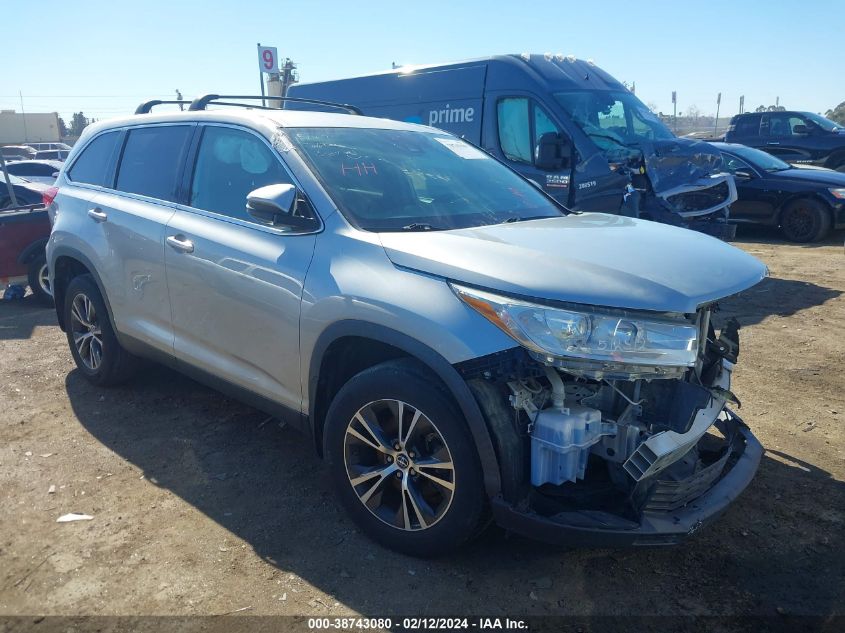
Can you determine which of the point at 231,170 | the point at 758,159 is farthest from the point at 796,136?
the point at 231,170

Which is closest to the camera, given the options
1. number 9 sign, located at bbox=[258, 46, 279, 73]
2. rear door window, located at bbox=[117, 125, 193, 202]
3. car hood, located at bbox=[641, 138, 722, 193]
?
rear door window, located at bbox=[117, 125, 193, 202]

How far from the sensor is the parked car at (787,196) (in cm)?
1084

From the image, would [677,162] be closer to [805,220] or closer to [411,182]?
[805,220]

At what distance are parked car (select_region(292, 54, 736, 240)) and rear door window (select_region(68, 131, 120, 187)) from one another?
4334 millimetres

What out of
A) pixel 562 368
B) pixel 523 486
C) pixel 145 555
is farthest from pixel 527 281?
pixel 145 555

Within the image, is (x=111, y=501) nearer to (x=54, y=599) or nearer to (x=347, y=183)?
(x=54, y=599)

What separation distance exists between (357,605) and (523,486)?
32.1 inches

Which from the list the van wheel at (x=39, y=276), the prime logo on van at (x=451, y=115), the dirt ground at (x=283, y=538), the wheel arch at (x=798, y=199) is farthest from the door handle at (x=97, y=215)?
the wheel arch at (x=798, y=199)

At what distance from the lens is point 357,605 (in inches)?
108

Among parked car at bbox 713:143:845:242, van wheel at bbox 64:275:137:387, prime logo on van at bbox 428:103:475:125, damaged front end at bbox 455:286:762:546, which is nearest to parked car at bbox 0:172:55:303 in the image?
van wheel at bbox 64:275:137:387

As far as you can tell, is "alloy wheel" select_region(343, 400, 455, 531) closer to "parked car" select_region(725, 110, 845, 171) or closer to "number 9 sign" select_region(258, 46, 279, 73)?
"parked car" select_region(725, 110, 845, 171)

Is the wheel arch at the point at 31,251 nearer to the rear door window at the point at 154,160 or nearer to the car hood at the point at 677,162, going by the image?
the rear door window at the point at 154,160

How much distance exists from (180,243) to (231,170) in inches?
19.4

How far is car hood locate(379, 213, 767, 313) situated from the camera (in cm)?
254
